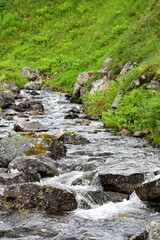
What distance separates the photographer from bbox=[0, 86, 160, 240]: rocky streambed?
17.4ft

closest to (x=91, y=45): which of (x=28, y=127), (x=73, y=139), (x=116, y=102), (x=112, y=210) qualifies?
(x=116, y=102)

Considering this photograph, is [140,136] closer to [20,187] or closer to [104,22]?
[20,187]

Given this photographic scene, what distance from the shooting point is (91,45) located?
31859 mm

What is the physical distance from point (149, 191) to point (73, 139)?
19.7 feet

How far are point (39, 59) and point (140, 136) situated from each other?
88.1 feet

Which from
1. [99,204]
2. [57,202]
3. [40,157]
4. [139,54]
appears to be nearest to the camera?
[57,202]

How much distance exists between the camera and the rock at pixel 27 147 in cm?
935

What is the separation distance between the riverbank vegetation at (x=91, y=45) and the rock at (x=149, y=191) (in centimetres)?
552

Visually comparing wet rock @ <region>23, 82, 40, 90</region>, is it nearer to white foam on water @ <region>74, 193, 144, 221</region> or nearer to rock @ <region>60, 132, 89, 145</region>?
rock @ <region>60, 132, 89, 145</region>

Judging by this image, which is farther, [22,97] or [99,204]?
[22,97]

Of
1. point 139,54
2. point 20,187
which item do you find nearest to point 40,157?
point 20,187

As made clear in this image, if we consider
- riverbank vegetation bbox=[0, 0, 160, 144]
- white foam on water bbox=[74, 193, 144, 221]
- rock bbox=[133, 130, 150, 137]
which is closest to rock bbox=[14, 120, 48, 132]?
riverbank vegetation bbox=[0, 0, 160, 144]

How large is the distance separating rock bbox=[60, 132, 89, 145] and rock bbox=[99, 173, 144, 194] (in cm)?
474

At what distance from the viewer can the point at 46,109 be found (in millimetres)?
20156
